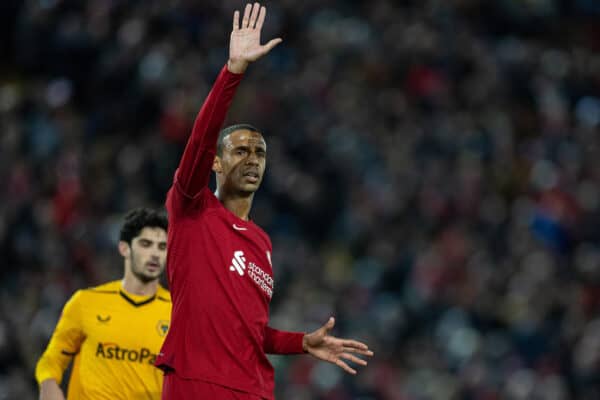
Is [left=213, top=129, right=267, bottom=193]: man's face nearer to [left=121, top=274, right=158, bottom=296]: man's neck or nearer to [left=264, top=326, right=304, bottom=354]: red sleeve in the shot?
[left=264, top=326, right=304, bottom=354]: red sleeve

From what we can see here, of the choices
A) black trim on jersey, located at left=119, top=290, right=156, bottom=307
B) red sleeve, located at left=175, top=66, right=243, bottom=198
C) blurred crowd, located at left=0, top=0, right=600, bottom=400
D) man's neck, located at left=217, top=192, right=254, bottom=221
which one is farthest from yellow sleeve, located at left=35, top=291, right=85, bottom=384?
blurred crowd, located at left=0, top=0, right=600, bottom=400

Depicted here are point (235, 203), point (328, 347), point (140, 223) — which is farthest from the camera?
point (140, 223)

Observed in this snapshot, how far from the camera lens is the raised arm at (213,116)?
4922 mm

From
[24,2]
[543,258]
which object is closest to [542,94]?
[543,258]

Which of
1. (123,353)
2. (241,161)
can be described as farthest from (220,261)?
(123,353)

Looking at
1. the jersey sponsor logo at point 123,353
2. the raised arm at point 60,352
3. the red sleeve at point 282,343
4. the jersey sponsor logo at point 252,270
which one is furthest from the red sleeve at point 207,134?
the raised arm at point 60,352

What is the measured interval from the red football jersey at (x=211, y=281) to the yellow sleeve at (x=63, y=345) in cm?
172

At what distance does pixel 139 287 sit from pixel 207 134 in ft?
7.83

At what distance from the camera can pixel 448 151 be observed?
49.5 ft

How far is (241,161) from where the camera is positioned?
17.6 ft

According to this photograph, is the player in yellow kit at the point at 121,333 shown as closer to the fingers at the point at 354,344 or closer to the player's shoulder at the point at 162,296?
the player's shoulder at the point at 162,296

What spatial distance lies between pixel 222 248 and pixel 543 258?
875 cm

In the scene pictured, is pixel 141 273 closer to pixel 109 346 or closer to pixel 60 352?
pixel 109 346

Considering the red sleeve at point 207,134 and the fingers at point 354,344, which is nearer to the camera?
the red sleeve at point 207,134
